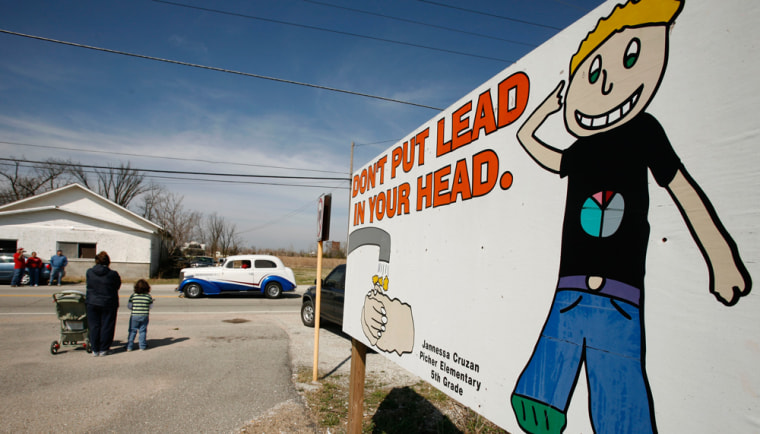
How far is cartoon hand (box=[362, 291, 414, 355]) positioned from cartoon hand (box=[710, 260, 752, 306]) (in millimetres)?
1527

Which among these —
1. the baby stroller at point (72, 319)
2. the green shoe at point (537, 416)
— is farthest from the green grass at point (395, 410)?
the baby stroller at point (72, 319)

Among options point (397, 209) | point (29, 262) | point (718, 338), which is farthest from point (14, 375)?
point (29, 262)

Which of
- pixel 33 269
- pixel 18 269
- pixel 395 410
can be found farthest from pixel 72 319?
pixel 18 269

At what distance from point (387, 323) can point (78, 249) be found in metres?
27.9

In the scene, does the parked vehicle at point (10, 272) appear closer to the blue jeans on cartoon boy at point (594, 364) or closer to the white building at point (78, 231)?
the white building at point (78, 231)

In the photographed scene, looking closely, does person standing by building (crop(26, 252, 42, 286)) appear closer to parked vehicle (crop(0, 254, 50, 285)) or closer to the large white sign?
parked vehicle (crop(0, 254, 50, 285))

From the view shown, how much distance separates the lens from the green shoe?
1244 mm

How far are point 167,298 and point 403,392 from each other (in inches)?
525

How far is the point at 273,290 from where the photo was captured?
1641 cm

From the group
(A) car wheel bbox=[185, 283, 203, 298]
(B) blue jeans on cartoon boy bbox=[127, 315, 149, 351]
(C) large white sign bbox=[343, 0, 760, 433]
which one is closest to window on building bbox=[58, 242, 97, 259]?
(A) car wheel bbox=[185, 283, 203, 298]

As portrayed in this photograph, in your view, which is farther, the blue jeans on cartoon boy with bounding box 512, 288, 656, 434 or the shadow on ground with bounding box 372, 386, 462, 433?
the shadow on ground with bounding box 372, 386, 462, 433

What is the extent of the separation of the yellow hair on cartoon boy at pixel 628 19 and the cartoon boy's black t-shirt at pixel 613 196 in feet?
0.88

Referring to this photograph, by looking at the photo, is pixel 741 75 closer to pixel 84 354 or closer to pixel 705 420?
pixel 705 420

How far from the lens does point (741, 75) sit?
88 centimetres
